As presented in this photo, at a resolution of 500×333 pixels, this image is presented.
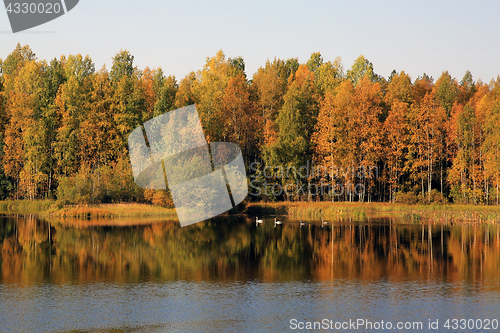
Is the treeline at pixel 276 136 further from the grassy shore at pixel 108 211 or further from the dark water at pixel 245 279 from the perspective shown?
the dark water at pixel 245 279

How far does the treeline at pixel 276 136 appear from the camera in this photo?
6525 centimetres

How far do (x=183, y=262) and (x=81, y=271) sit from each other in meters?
6.50

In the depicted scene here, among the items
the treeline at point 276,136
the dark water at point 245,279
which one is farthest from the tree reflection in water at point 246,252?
the treeline at point 276,136

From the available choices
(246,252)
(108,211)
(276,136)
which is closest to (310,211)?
(276,136)

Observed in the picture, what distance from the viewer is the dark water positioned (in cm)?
2073

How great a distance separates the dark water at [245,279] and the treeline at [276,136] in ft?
61.2

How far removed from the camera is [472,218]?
180ft

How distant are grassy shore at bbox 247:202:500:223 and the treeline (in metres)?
2.38

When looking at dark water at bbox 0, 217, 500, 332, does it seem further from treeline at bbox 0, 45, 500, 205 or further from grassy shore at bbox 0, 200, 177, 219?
treeline at bbox 0, 45, 500, 205

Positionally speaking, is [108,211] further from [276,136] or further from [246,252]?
[246,252]

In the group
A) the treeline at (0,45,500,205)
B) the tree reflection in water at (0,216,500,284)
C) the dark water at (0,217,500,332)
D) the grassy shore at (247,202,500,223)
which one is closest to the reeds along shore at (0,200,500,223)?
the grassy shore at (247,202,500,223)

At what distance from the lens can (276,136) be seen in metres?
70.8

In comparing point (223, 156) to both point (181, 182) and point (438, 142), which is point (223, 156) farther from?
point (438, 142)

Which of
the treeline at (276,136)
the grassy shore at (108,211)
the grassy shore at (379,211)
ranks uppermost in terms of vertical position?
the treeline at (276,136)
